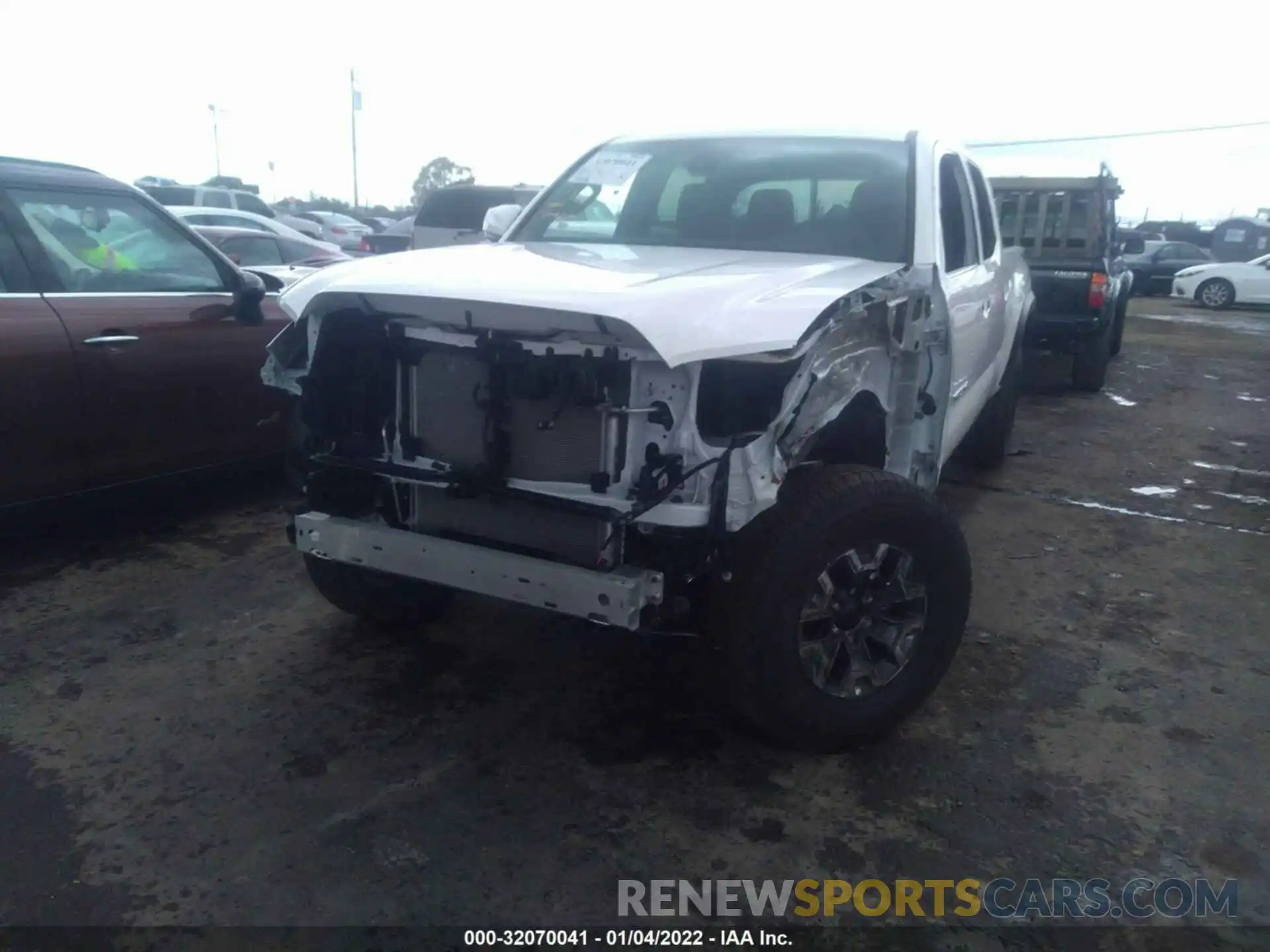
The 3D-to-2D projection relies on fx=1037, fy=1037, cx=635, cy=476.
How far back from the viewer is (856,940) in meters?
2.41

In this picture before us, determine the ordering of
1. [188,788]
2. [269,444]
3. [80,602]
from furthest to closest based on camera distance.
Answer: [269,444] → [80,602] → [188,788]

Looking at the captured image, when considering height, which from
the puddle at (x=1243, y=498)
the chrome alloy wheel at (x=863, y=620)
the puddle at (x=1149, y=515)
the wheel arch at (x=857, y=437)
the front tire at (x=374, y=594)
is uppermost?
the wheel arch at (x=857, y=437)

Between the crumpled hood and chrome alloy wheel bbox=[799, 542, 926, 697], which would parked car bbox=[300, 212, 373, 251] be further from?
chrome alloy wheel bbox=[799, 542, 926, 697]

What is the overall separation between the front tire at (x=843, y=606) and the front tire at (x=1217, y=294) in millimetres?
19941

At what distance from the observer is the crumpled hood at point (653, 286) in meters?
2.68

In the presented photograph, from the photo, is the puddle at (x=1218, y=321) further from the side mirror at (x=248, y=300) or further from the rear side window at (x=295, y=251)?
the side mirror at (x=248, y=300)

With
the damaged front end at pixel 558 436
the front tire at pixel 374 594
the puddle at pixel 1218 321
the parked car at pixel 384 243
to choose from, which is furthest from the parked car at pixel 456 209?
the puddle at pixel 1218 321

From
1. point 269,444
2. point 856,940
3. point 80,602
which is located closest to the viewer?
point 856,940

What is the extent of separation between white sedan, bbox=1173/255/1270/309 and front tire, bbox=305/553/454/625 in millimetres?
20431

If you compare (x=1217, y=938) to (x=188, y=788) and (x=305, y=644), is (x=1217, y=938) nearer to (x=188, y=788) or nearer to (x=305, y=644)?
(x=188, y=788)

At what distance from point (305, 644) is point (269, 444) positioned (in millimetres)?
1721

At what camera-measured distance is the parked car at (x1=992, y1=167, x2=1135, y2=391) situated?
9227 millimetres

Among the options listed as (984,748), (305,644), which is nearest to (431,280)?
(305,644)

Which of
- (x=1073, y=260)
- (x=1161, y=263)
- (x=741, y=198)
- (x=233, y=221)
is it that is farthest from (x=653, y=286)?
(x=1161, y=263)
